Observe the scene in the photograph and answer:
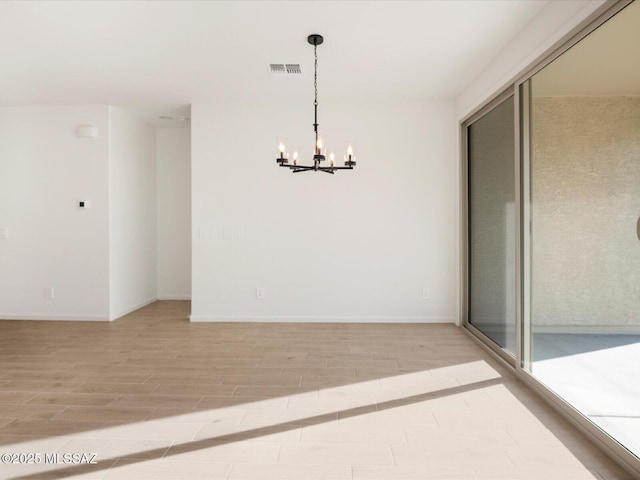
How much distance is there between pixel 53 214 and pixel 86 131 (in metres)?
1.18

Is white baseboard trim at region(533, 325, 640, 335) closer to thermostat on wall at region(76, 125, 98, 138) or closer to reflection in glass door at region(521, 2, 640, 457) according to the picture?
reflection in glass door at region(521, 2, 640, 457)

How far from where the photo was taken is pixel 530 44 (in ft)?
10.2

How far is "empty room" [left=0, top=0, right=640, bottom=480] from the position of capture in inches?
88.0

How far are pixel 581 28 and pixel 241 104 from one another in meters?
3.80

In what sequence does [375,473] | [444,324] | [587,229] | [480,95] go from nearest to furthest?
1. [375,473]
2. [587,229]
3. [480,95]
4. [444,324]

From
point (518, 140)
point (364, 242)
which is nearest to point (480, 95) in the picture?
point (518, 140)

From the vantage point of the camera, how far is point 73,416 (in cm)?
262

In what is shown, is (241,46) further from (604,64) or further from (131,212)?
(131,212)

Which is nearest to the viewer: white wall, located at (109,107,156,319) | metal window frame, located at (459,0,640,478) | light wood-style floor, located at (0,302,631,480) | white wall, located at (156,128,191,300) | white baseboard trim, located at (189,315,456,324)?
light wood-style floor, located at (0,302,631,480)

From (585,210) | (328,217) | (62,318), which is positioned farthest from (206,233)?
(585,210)

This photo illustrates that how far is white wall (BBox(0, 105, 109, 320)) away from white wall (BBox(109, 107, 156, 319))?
133mm

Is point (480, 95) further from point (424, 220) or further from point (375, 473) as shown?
point (375, 473)

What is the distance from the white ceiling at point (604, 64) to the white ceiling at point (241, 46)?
1.91 feet

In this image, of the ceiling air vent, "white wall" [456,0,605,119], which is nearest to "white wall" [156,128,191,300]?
the ceiling air vent
